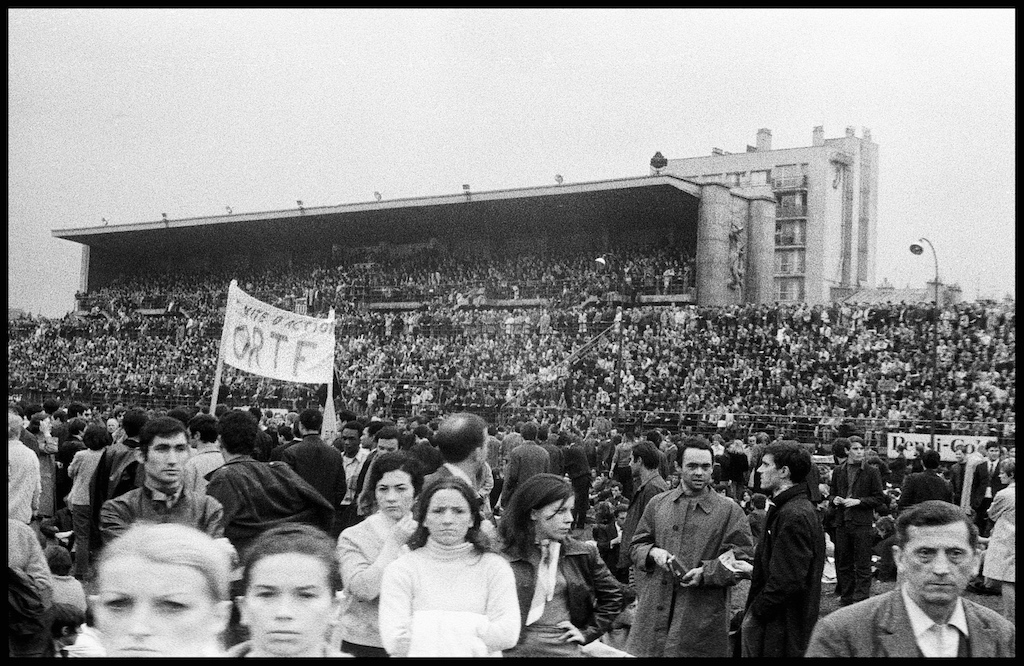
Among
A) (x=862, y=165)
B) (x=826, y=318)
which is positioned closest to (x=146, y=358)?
(x=826, y=318)

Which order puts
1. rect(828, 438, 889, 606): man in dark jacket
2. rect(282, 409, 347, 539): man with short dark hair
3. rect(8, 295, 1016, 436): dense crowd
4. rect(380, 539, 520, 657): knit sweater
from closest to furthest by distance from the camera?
rect(380, 539, 520, 657): knit sweater < rect(282, 409, 347, 539): man with short dark hair < rect(828, 438, 889, 606): man in dark jacket < rect(8, 295, 1016, 436): dense crowd

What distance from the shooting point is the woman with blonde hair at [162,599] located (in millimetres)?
2906

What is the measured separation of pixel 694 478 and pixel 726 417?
20883 millimetres

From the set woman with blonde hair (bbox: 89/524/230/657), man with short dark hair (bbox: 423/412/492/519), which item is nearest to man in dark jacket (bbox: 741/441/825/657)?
man with short dark hair (bbox: 423/412/492/519)

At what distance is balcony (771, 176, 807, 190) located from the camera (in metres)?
70.2

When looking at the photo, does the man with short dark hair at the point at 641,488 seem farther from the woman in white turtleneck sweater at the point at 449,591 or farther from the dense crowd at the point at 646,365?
the dense crowd at the point at 646,365

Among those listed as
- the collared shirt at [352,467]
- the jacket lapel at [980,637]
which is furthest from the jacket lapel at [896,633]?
the collared shirt at [352,467]

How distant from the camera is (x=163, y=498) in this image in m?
5.39

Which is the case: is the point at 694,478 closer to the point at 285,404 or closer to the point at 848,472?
the point at 848,472

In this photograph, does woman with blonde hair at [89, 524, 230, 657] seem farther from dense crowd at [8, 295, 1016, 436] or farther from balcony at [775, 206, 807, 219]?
balcony at [775, 206, 807, 219]

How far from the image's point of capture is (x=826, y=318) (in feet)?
95.2

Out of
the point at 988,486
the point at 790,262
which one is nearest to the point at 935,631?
the point at 988,486

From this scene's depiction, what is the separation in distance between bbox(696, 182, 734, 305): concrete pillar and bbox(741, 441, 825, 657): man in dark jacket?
29707 mm

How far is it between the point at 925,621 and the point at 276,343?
1108 centimetres
